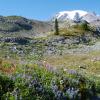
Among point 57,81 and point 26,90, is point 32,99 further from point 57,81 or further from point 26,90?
point 57,81

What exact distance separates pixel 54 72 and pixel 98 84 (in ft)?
10.9

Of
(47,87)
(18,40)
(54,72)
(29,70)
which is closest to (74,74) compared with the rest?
(54,72)

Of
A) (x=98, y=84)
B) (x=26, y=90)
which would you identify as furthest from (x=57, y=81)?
(x=98, y=84)

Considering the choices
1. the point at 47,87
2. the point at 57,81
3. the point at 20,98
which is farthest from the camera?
the point at 57,81

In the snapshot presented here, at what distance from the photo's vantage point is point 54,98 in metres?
13.2

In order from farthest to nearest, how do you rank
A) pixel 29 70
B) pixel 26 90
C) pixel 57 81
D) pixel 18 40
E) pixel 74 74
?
pixel 18 40 → pixel 74 74 → pixel 29 70 → pixel 57 81 → pixel 26 90

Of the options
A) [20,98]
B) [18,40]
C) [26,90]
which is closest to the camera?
[20,98]

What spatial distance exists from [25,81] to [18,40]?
56.4 metres

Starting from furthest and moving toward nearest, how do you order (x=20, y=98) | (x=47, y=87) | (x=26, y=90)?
(x=47, y=87)
(x=26, y=90)
(x=20, y=98)

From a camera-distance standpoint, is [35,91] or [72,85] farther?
[72,85]

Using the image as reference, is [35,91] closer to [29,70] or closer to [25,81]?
[25,81]

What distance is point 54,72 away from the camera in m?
16.9

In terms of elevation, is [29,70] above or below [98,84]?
above

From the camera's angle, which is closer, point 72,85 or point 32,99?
point 32,99
